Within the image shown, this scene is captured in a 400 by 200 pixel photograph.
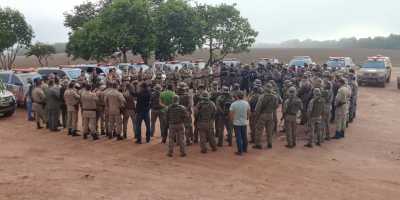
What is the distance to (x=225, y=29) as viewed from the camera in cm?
3700

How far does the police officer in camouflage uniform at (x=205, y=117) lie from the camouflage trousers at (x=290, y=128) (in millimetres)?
2136

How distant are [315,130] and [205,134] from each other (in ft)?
11.4

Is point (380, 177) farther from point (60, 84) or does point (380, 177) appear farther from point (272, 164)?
point (60, 84)

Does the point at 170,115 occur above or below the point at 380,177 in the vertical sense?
above

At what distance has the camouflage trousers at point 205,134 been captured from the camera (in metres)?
11.7

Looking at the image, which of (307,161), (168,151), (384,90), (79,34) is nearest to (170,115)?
(168,151)

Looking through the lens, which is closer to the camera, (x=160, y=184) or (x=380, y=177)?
(x=160, y=184)

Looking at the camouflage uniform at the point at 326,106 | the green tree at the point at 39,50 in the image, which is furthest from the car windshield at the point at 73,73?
the green tree at the point at 39,50

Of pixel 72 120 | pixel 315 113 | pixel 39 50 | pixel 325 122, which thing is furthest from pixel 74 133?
pixel 39 50

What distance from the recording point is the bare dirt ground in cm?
887

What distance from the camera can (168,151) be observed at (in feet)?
38.8

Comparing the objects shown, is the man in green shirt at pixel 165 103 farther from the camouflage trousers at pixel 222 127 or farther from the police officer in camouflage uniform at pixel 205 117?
the camouflage trousers at pixel 222 127

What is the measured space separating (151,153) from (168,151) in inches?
18.4

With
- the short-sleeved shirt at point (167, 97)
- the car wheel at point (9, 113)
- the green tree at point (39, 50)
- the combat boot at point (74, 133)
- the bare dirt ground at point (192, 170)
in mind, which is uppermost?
the green tree at point (39, 50)
